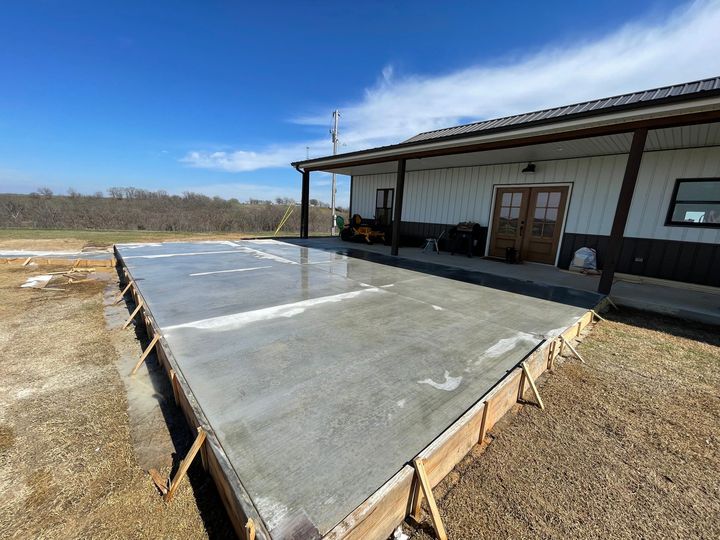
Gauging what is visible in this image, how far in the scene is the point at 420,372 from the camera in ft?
6.84

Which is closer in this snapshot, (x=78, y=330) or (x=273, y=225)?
(x=78, y=330)

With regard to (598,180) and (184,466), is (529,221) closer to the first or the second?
(598,180)

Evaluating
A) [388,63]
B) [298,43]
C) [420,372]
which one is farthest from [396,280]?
[298,43]

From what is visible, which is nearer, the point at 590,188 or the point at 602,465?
the point at 602,465

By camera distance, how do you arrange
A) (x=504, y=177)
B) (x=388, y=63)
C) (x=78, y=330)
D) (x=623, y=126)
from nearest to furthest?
(x=78, y=330), (x=623, y=126), (x=504, y=177), (x=388, y=63)

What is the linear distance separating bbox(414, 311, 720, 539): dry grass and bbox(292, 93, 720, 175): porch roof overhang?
295 cm

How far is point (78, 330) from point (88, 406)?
1747 mm

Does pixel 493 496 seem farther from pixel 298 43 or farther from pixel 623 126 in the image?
pixel 298 43

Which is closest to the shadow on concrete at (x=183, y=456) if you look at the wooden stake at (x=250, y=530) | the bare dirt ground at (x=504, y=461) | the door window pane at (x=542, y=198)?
the bare dirt ground at (x=504, y=461)

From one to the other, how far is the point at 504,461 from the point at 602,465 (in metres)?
0.50

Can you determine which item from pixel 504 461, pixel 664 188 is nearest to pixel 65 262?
pixel 504 461

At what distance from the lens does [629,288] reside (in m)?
4.93

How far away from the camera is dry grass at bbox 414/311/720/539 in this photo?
4.13 ft

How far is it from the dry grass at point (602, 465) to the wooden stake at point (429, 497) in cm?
7
